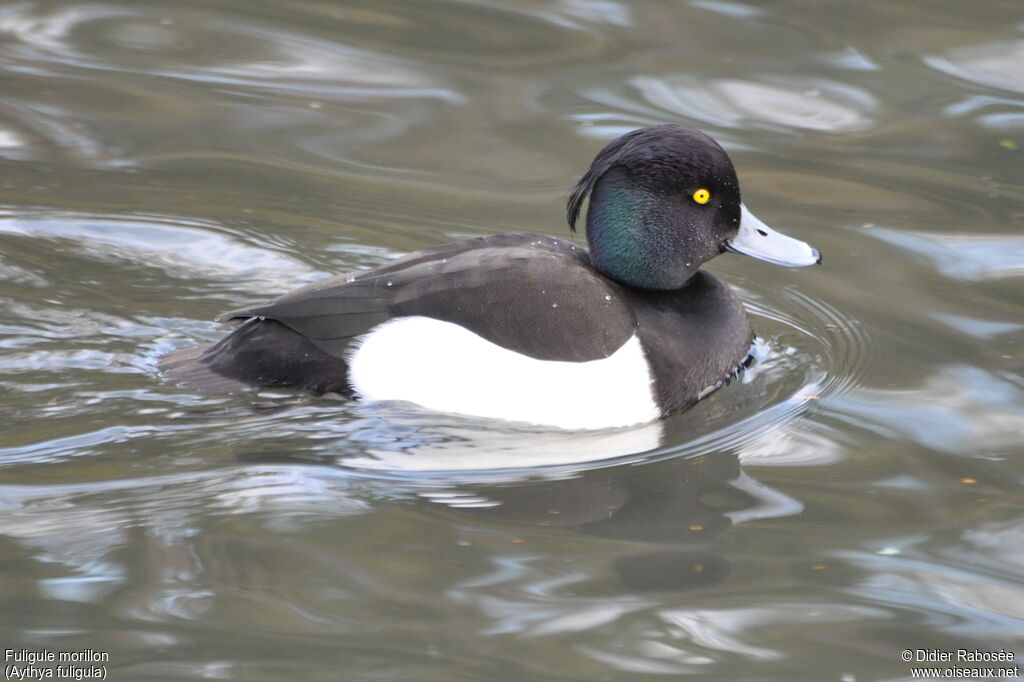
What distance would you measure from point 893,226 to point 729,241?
1.67 m

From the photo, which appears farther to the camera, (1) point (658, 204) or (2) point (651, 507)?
(1) point (658, 204)

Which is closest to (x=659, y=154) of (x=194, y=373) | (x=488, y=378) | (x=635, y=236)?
(x=635, y=236)

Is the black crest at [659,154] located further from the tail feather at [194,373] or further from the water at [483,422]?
the tail feather at [194,373]

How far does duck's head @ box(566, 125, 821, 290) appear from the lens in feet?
16.0

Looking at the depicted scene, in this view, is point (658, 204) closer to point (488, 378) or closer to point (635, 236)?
point (635, 236)

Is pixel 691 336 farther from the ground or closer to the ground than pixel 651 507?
farther from the ground

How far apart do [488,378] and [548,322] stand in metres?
0.30

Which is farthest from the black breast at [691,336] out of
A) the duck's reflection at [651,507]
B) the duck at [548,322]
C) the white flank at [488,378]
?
the duck's reflection at [651,507]

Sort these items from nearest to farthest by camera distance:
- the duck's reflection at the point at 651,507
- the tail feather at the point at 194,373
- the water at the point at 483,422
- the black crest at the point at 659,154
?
1. the water at the point at 483,422
2. the duck's reflection at the point at 651,507
3. the tail feather at the point at 194,373
4. the black crest at the point at 659,154

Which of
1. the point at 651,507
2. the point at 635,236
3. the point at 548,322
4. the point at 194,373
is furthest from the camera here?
the point at 635,236

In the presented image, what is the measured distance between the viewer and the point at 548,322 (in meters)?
4.55

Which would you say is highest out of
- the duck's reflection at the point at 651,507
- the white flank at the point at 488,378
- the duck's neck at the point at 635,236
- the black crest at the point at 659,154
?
the black crest at the point at 659,154

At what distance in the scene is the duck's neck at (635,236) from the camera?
16.1ft

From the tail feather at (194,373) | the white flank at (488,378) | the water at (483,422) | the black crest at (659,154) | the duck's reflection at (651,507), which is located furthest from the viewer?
the black crest at (659,154)
